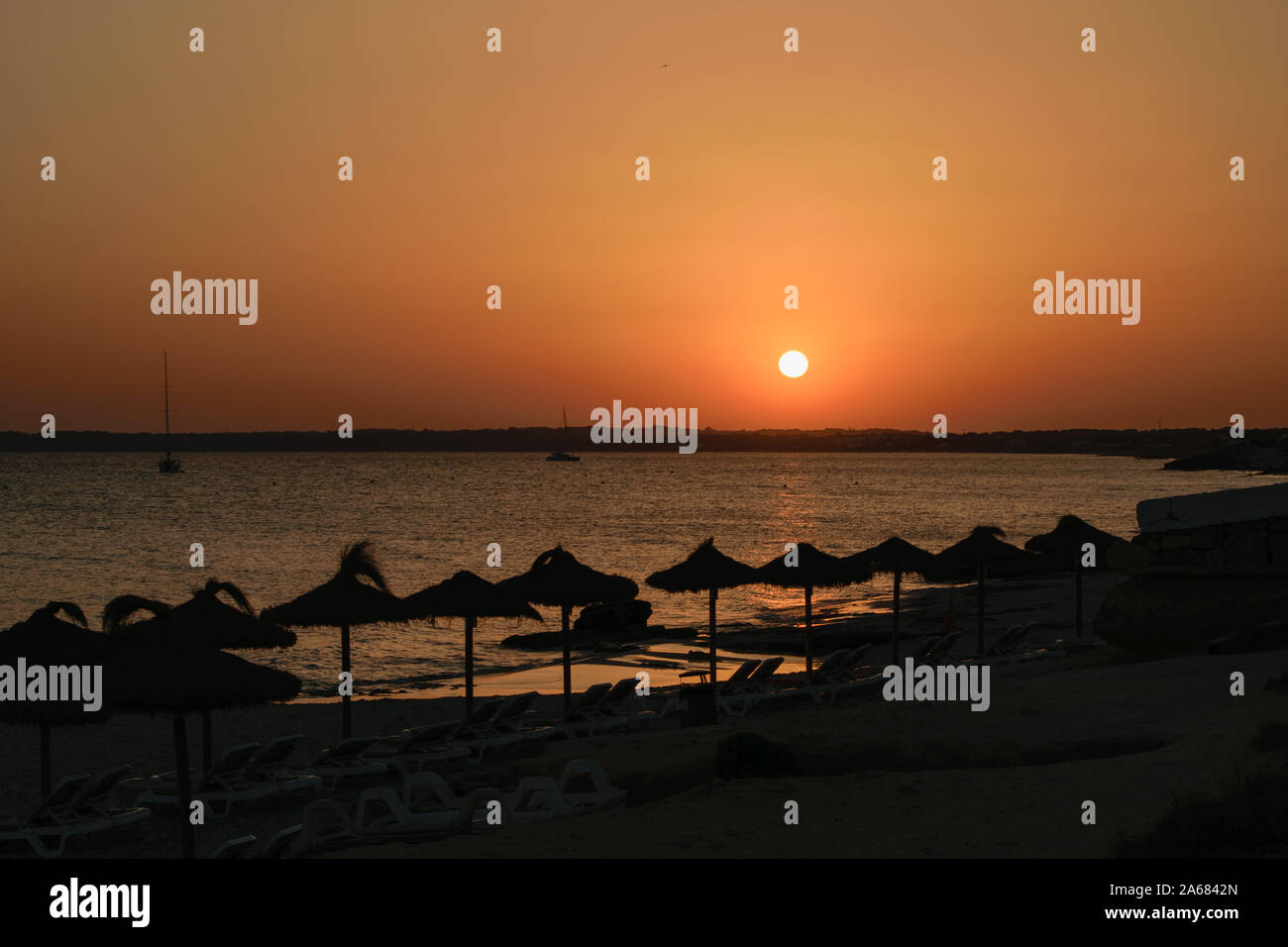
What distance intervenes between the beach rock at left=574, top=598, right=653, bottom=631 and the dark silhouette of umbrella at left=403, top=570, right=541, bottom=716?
620 inches

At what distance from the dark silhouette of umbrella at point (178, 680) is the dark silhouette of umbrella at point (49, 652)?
21 cm

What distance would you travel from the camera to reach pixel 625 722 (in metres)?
14.4

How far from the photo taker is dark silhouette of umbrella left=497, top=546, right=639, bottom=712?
14.9 metres

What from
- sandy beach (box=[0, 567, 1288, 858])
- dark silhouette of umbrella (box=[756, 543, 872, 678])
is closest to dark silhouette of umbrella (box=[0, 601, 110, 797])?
sandy beach (box=[0, 567, 1288, 858])

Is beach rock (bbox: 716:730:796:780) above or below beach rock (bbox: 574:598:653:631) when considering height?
above

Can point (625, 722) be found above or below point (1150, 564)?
below

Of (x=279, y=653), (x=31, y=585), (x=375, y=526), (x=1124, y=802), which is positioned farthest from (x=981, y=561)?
(x=375, y=526)

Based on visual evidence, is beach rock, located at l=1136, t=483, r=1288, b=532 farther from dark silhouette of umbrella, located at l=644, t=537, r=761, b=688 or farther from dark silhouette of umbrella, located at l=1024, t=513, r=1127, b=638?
dark silhouette of umbrella, located at l=1024, t=513, r=1127, b=638

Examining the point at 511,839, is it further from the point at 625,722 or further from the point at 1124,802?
the point at 625,722

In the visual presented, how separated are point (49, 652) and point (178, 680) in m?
1.35

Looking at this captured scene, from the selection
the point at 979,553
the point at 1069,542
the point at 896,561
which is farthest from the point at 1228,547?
the point at 1069,542

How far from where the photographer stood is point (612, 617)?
101 feet

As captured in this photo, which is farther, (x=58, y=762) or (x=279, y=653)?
(x=279, y=653)

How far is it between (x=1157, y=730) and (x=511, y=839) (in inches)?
228
